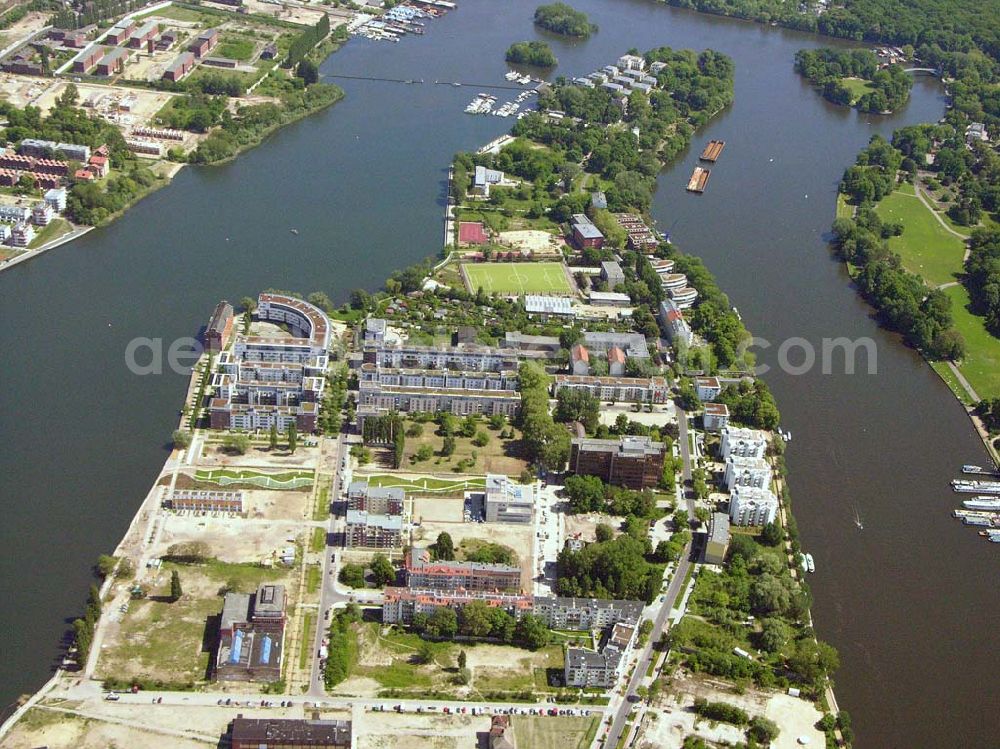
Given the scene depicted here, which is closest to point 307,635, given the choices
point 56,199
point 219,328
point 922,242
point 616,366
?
point 219,328

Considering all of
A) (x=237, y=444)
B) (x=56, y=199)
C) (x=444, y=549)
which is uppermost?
(x=56, y=199)

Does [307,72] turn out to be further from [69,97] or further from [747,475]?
[747,475]

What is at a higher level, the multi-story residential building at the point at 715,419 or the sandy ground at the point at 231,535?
the multi-story residential building at the point at 715,419

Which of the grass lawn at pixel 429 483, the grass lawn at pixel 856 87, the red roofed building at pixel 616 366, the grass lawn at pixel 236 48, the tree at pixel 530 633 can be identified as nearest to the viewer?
the tree at pixel 530 633

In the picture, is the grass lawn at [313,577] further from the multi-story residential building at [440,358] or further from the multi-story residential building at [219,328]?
the multi-story residential building at [219,328]

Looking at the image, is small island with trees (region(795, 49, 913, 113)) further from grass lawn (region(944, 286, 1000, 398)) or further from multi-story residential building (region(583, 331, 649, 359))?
multi-story residential building (region(583, 331, 649, 359))

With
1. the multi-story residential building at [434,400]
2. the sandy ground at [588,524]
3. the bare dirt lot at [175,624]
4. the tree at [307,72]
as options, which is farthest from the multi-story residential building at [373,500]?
A: the tree at [307,72]
